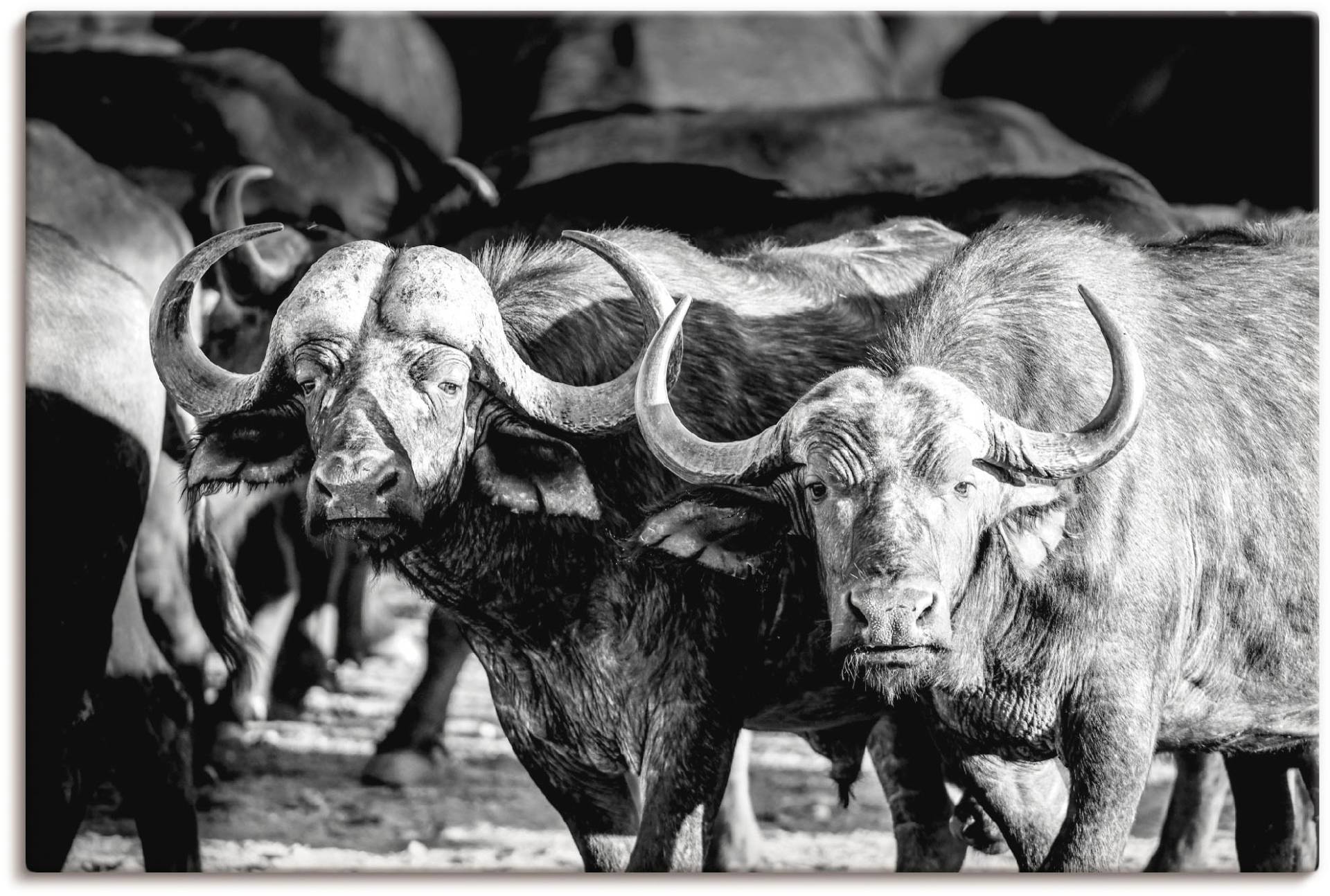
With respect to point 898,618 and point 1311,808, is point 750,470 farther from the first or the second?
point 1311,808

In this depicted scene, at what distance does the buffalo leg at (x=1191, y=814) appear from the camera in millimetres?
4449

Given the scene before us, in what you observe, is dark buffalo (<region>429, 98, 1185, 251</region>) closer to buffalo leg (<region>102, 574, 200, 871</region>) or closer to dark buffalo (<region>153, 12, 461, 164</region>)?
dark buffalo (<region>153, 12, 461, 164</region>)

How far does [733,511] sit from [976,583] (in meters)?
0.43

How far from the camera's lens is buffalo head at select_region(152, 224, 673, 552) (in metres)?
3.28

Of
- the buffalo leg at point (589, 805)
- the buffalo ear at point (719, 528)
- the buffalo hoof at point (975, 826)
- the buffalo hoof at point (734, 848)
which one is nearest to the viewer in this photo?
the buffalo ear at point (719, 528)

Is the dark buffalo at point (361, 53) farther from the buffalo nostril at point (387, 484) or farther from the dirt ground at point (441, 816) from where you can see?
the buffalo nostril at point (387, 484)

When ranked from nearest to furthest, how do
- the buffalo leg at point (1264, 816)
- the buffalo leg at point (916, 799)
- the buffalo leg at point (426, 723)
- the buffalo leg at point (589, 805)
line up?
1. the buffalo leg at point (589, 805)
2. the buffalo leg at point (1264, 816)
3. the buffalo leg at point (916, 799)
4. the buffalo leg at point (426, 723)

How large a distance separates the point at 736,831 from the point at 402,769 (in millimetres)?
1265

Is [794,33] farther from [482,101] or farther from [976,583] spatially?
[976,583]

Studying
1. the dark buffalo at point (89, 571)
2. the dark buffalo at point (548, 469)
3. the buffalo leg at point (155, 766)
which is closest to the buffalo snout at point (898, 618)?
the dark buffalo at point (548, 469)

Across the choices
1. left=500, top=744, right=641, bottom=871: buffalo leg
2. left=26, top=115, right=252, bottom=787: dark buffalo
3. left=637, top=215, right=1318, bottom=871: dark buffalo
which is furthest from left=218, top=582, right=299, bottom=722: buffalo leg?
left=637, top=215, right=1318, bottom=871: dark buffalo

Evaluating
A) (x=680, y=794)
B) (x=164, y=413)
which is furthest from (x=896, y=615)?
(x=164, y=413)

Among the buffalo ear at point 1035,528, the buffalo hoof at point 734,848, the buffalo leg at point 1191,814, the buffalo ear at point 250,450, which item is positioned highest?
the buffalo ear at point 1035,528

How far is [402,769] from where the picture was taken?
5.46 metres
